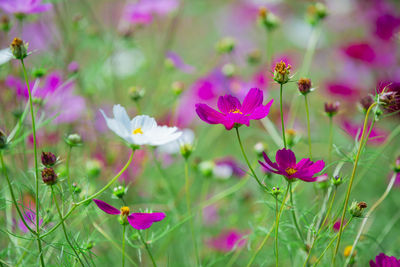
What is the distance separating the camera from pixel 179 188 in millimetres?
1186

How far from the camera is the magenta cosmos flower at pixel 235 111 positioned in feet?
1.54

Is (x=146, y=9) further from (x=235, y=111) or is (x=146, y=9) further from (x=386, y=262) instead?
(x=386, y=262)

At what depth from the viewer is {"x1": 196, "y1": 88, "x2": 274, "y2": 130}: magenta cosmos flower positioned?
0.47 m

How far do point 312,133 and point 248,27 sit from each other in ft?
4.11

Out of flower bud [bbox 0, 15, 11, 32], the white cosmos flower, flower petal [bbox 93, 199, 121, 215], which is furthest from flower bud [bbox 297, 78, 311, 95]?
flower bud [bbox 0, 15, 11, 32]

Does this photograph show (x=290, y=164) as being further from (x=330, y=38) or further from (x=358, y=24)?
(x=330, y=38)

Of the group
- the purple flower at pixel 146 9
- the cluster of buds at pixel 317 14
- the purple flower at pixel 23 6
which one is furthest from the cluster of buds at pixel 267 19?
the purple flower at pixel 23 6

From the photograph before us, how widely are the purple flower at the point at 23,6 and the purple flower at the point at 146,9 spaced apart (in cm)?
33

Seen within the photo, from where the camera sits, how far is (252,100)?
50 cm

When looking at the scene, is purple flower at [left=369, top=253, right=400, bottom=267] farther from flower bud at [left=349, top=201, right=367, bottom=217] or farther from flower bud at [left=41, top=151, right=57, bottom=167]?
flower bud at [left=41, top=151, right=57, bottom=167]

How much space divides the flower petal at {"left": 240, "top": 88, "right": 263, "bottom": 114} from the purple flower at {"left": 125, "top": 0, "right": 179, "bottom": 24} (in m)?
0.63

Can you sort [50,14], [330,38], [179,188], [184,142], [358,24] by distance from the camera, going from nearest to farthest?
1. [184,142]
2. [179,188]
3. [50,14]
4. [358,24]
5. [330,38]

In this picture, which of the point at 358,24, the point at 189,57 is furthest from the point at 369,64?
the point at 189,57

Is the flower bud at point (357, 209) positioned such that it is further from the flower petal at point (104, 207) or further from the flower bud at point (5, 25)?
the flower bud at point (5, 25)
